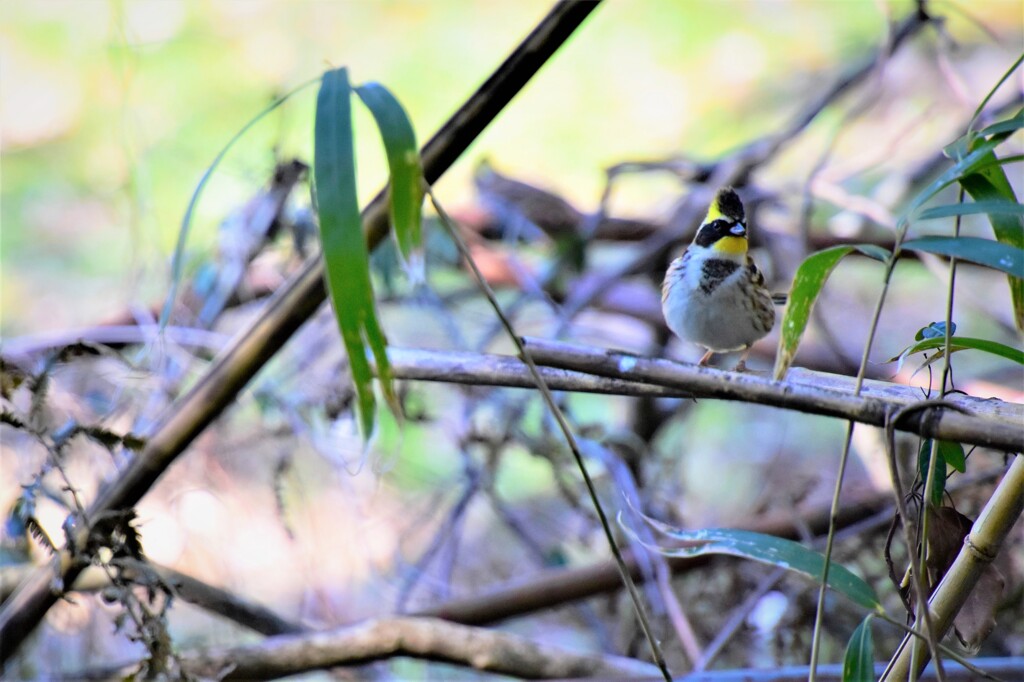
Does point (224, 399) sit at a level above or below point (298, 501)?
below

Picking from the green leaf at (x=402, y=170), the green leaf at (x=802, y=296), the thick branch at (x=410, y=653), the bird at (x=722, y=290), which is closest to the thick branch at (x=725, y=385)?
the green leaf at (x=802, y=296)

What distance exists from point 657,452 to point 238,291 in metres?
1.07

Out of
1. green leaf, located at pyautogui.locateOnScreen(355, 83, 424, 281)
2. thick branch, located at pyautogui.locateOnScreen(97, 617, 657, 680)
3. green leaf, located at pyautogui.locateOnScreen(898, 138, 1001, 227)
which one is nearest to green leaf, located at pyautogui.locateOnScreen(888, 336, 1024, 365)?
green leaf, located at pyautogui.locateOnScreen(898, 138, 1001, 227)

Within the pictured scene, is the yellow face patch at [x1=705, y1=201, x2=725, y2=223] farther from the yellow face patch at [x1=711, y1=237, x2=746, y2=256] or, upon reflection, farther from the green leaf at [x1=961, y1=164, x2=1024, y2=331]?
the green leaf at [x1=961, y1=164, x2=1024, y2=331]

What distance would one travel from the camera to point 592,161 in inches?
174

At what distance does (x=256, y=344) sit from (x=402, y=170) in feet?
1.75

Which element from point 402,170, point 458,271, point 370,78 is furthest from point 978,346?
point 370,78

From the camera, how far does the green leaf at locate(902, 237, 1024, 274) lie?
68cm

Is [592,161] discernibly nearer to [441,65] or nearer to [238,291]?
[441,65]

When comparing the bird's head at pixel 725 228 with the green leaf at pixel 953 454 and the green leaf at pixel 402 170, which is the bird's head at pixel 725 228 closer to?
the green leaf at pixel 953 454

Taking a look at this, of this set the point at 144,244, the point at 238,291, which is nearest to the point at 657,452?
the point at 238,291

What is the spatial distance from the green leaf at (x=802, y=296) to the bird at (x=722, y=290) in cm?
55

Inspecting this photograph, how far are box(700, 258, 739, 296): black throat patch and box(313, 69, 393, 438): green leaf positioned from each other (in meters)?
0.72

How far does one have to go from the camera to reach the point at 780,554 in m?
0.75
